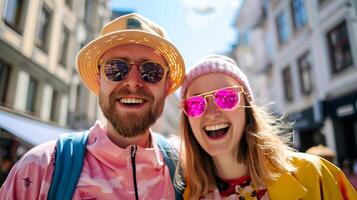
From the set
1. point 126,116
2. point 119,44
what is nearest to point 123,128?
point 126,116

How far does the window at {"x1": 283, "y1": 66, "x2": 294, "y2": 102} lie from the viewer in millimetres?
16303

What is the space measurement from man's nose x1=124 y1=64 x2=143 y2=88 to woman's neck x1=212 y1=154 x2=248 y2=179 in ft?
2.78

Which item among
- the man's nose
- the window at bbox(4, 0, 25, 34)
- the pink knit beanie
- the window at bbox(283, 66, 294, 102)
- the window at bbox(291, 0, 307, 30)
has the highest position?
the window at bbox(291, 0, 307, 30)

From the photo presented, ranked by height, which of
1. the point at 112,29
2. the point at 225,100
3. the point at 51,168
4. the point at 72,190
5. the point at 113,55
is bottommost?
the point at 72,190

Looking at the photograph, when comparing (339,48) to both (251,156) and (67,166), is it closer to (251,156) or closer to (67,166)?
(251,156)

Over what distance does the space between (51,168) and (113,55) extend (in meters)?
0.97

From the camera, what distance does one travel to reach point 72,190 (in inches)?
73.5

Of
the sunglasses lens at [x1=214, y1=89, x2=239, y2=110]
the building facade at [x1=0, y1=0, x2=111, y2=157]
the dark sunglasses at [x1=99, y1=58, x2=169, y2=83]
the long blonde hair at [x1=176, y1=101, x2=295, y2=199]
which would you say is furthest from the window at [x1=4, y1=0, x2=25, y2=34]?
the sunglasses lens at [x1=214, y1=89, x2=239, y2=110]

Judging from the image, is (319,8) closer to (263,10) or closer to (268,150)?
(263,10)

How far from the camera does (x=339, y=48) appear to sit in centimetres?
1159

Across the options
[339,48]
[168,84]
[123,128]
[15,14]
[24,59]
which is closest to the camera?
[123,128]

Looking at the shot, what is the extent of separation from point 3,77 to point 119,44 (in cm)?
120

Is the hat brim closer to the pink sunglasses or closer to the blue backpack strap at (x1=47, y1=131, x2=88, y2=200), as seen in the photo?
the pink sunglasses

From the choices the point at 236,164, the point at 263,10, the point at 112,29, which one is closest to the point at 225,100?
the point at 236,164
